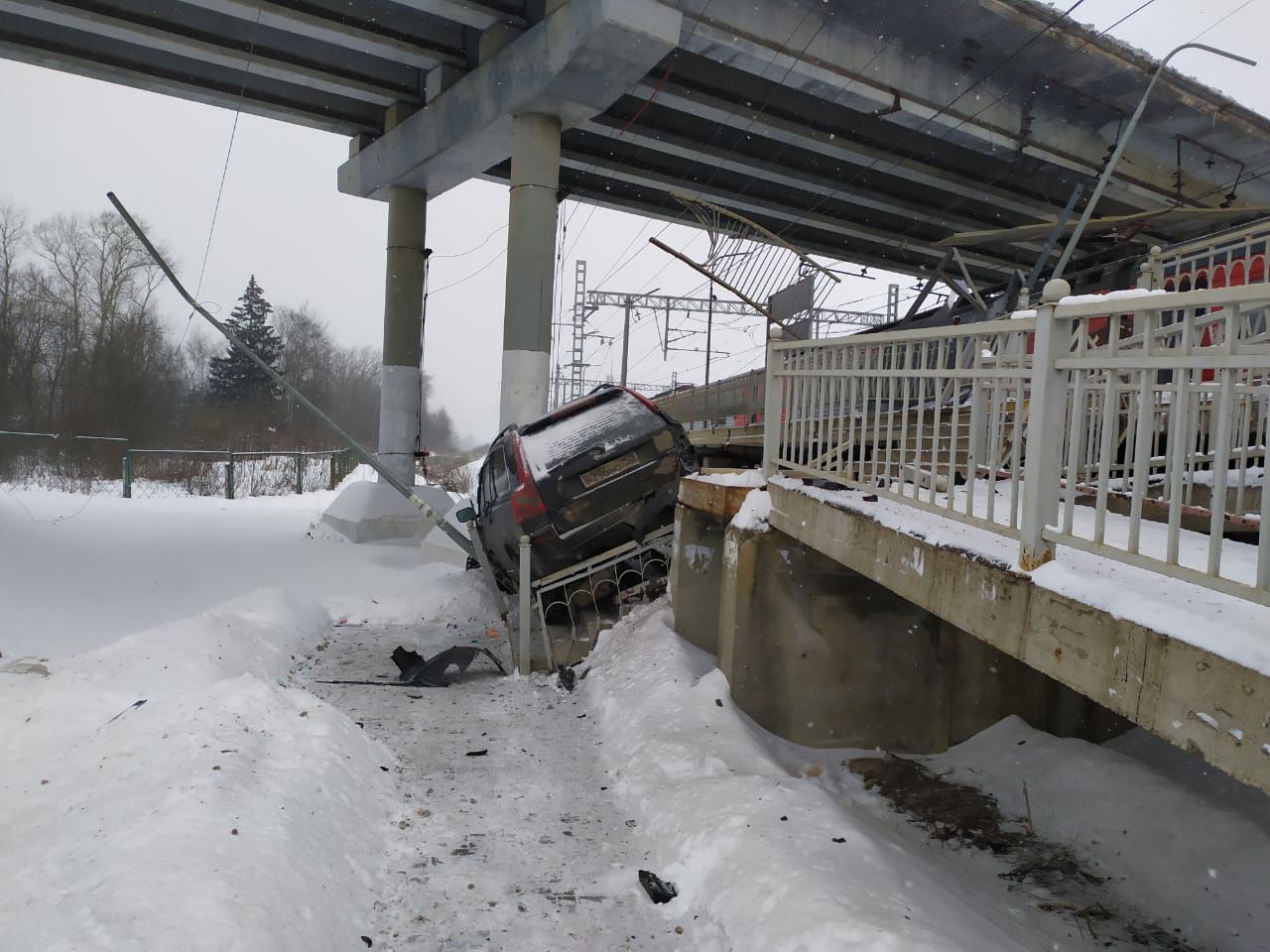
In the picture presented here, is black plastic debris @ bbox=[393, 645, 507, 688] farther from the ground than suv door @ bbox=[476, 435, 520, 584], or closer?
closer

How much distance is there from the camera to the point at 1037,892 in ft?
12.1

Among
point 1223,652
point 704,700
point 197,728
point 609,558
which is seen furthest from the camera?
point 609,558

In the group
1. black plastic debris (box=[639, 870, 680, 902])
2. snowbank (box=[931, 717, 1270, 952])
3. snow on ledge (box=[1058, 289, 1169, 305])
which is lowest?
black plastic debris (box=[639, 870, 680, 902])

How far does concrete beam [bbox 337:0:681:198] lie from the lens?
33.6 feet

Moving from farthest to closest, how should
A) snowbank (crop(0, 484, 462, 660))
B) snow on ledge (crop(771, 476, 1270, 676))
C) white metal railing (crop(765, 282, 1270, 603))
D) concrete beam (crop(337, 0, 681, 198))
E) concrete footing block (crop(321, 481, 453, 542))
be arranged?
concrete footing block (crop(321, 481, 453, 542)) → concrete beam (crop(337, 0, 681, 198)) → snowbank (crop(0, 484, 462, 660)) → white metal railing (crop(765, 282, 1270, 603)) → snow on ledge (crop(771, 476, 1270, 676))

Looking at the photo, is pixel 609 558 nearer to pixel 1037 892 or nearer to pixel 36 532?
pixel 1037 892

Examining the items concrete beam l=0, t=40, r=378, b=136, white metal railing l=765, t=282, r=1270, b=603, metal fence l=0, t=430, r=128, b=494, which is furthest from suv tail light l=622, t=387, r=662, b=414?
metal fence l=0, t=430, r=128, b=494

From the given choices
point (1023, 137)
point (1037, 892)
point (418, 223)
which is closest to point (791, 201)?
point (1023, 137)

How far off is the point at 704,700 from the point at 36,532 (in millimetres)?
10180

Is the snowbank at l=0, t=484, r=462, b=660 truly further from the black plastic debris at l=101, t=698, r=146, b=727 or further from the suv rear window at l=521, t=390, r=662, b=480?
the suv rear window at l=521, t=390, r=662, b=480

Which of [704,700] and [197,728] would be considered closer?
[197,728]

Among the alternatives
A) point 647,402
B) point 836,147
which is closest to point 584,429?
point 647,402

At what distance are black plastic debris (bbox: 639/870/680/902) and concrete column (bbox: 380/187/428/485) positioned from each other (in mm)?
12580

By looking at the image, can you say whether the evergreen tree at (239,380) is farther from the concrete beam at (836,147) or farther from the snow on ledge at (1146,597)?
the snow on ledge at (1146,597)
